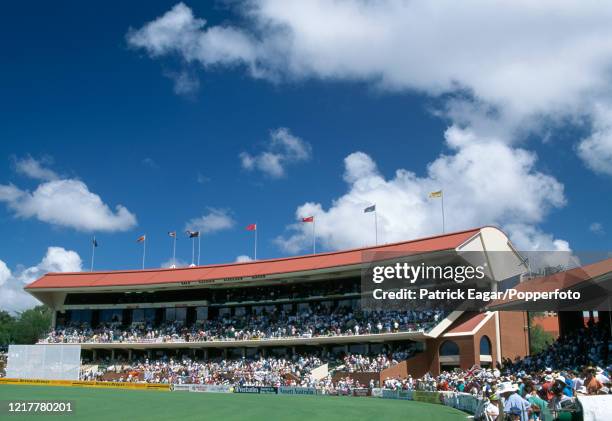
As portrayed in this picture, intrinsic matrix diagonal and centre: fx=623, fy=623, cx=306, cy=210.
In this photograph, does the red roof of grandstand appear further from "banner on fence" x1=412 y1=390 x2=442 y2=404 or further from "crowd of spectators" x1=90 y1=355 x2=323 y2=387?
"banner on fence" x1=412 y1=390 x2=442 y2=404

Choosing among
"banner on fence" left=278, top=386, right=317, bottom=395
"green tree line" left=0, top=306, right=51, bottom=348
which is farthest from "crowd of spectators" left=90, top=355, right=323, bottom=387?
"green tree line" left=0, top=306, right=51, bottom=348

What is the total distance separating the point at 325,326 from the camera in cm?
4859

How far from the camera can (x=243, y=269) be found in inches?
2185

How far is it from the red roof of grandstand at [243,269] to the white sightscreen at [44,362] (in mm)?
10197

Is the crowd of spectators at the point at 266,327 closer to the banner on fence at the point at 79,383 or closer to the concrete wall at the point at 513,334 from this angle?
the concrete wall at the point at 513,334

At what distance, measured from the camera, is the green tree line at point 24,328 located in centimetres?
11894

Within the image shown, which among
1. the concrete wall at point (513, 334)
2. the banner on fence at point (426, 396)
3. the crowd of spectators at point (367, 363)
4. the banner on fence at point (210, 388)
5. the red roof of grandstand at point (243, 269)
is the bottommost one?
the banner on fence at point (210, 388)

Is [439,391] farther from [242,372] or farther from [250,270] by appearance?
[250,270]

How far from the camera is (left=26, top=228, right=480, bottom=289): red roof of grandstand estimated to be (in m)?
45.0

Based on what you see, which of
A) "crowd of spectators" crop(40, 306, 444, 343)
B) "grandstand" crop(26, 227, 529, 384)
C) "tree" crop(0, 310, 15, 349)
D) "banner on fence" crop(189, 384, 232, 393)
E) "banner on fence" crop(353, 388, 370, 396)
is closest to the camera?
"banner on fence" crop(353, 388, 370, 396)

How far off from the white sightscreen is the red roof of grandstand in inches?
401

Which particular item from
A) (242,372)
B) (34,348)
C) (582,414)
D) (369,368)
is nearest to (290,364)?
(242,372)

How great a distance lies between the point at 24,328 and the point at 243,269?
8383 centimetres

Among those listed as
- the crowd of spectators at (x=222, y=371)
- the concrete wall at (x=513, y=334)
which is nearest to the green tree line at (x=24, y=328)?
the crowd of spectators at (x=222, y=371)
